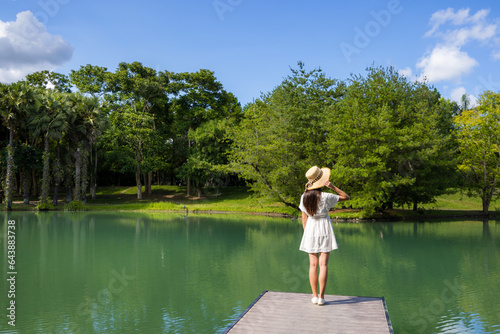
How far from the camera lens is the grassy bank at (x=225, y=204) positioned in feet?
103

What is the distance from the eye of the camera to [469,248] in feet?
54.4

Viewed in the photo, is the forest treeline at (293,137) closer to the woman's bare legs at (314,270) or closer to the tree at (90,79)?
the tree at (90,79)

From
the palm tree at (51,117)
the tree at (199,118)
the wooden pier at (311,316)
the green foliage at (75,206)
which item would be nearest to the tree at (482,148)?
the tree at (199,118)

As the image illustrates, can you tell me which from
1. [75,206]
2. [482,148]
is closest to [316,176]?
[482,148]

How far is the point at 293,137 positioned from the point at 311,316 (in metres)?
26.0

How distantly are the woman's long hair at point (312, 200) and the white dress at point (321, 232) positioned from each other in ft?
0.21

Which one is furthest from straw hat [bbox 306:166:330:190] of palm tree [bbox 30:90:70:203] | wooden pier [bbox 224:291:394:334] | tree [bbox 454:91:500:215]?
palm tree [bbox 30:90:70:203]

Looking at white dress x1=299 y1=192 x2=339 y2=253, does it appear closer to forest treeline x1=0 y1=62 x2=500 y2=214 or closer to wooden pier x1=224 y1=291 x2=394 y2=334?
Result: wooden pier x1=224 y1=291 x2=394 y2=334

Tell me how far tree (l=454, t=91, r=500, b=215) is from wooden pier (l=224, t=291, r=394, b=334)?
28076 millimetres

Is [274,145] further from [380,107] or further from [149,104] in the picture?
[149,104]

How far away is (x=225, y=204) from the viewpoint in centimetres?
3925

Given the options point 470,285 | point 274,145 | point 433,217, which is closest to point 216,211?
point 274,145

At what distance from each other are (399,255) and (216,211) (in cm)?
2080

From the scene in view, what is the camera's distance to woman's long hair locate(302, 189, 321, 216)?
264 inches
